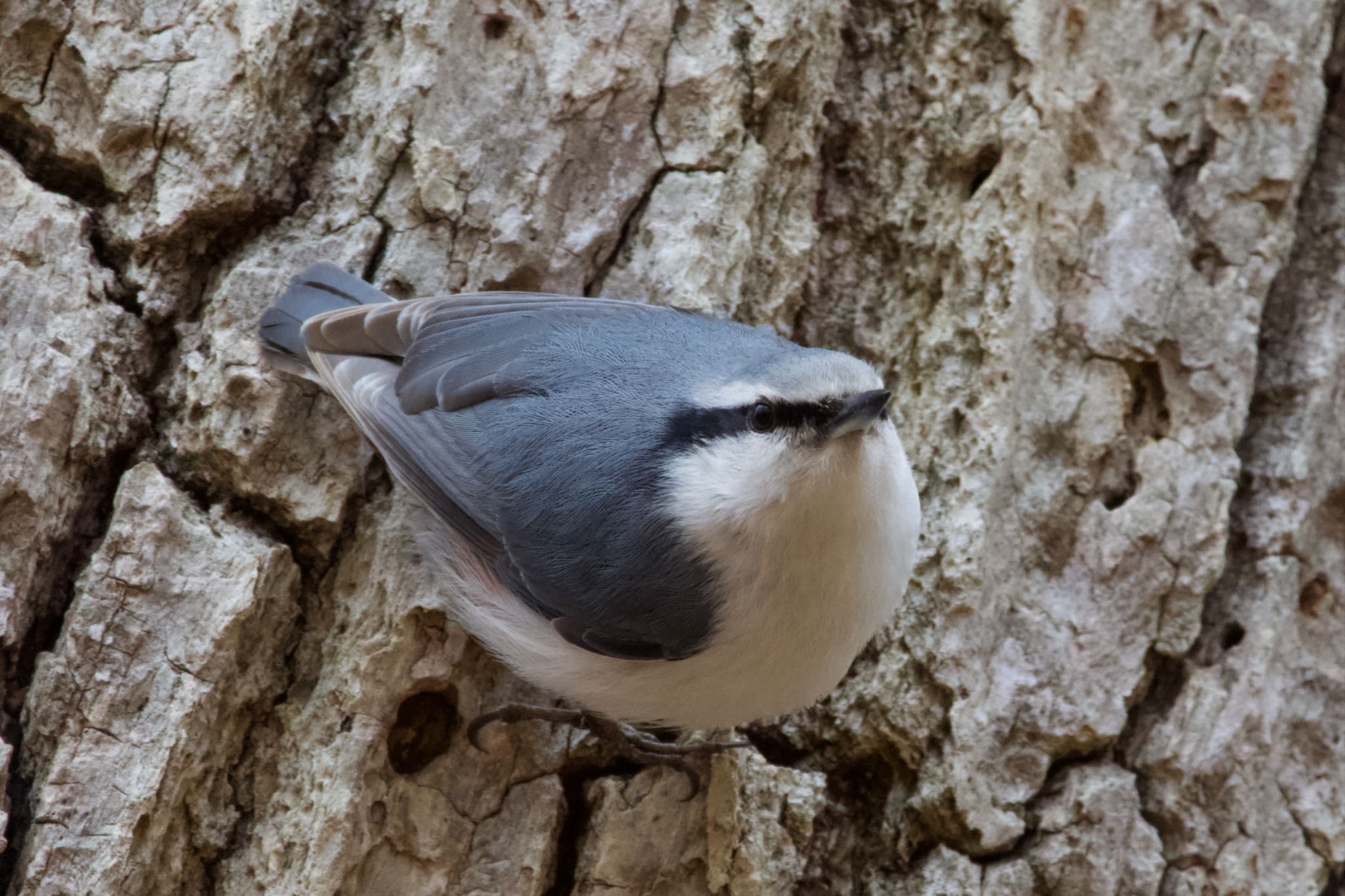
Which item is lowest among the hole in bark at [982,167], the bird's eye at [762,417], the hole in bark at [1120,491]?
the hole in bark at [1120,491]

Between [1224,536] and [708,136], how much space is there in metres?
1.40

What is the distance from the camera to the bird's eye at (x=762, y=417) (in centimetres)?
197

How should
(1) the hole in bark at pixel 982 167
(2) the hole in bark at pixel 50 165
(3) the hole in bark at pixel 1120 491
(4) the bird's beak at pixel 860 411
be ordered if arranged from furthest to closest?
(1) the hole in bark at pixel 982 167, (3) the hole in bark at pixel 1120 491, (2) the hole in bark at pixel 50 165, (4) the bird's beak at pixel 860 411

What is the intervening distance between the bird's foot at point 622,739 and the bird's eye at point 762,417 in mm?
702

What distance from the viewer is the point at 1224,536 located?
254cm

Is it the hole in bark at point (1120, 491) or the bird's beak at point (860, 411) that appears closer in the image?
the bird's beak at point (860, 411)

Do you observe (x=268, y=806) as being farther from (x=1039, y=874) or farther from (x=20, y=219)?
(x=1039, y=874)

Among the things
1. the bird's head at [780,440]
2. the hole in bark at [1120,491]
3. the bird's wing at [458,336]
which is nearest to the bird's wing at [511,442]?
the bird's wing at [458,336]

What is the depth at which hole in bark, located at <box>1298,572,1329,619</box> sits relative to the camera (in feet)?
8.64

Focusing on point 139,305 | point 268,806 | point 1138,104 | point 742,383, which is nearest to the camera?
point 742,383

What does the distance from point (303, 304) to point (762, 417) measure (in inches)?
38.9

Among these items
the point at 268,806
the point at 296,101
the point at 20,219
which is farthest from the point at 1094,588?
the point at 20,219

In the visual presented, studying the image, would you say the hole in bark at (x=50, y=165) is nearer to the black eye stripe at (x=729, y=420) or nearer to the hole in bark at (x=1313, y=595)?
the black eye stripe at (x=729, y=420)

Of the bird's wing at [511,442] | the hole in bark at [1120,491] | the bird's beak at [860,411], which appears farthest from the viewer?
the hole in bark at [1120,491]
